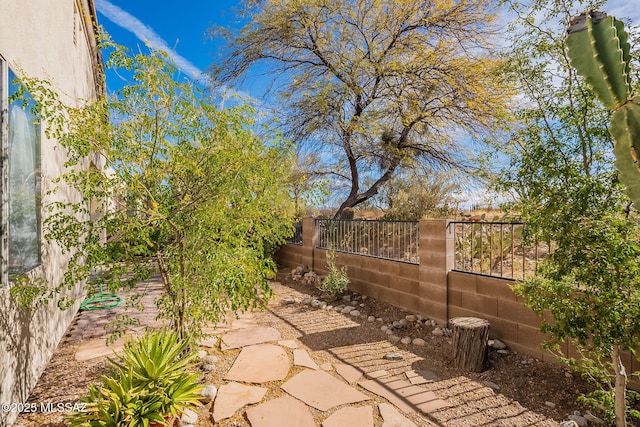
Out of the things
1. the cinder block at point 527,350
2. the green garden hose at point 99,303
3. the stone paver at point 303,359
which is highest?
the cinder block at point 527,350

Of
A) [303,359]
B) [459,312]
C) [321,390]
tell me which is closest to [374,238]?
[459,312]

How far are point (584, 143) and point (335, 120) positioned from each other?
6.69 metres

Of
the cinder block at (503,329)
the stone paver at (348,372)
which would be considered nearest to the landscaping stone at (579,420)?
the cinder block at (503,329)

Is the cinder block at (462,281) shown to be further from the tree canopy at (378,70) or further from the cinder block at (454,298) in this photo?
the tree canopy at (378,70)

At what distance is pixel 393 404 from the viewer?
9.59 ft

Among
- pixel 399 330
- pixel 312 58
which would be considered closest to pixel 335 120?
pixel 312 58

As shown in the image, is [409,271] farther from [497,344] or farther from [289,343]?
[289,343]

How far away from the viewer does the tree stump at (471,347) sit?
3.56 meters

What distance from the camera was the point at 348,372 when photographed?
11.5ft

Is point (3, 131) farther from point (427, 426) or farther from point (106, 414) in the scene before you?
point (427, 426)

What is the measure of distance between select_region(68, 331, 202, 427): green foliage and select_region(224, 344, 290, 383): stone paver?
0.67 meters

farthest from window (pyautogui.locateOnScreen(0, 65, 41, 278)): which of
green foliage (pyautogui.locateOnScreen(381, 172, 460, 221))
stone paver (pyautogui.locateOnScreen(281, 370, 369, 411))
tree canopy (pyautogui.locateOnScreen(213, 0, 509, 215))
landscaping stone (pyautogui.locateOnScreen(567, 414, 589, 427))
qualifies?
green foliage (pyautogui.locateOnScreen(381, 172, 460, 221))

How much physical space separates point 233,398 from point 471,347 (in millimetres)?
2416

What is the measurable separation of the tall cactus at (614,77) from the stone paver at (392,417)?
2134 mm
